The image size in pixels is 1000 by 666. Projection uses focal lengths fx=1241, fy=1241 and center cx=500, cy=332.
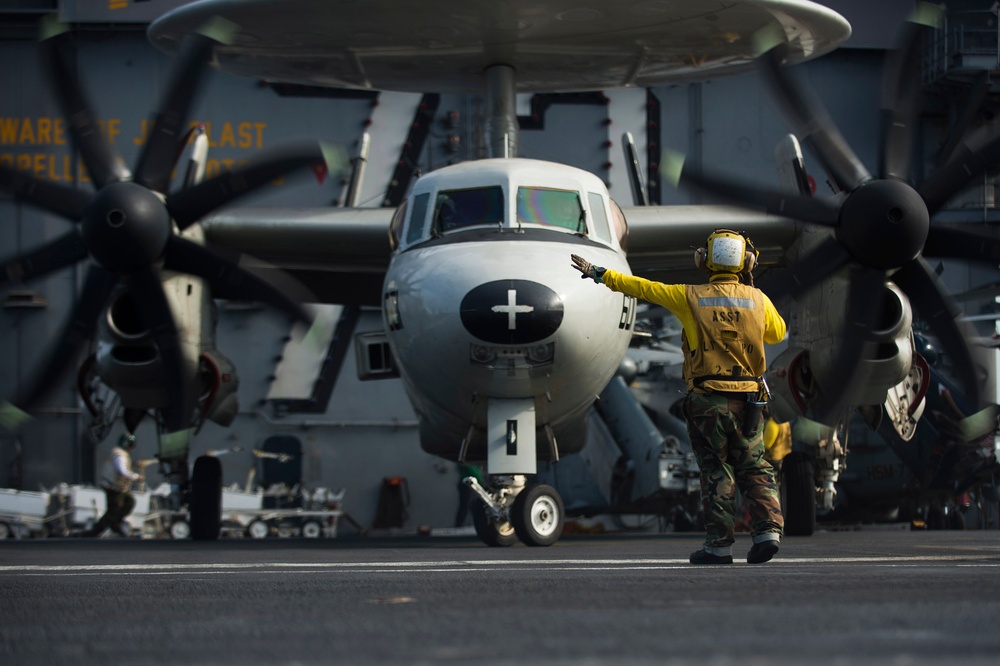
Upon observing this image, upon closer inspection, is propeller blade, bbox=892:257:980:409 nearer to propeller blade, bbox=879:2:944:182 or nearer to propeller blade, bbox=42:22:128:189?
propeller blade, bbox=879:2:944:182

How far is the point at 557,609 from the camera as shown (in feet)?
14.7

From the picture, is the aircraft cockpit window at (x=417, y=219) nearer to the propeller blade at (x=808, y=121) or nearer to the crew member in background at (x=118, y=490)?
the propeller blade at (x=808, y=121)

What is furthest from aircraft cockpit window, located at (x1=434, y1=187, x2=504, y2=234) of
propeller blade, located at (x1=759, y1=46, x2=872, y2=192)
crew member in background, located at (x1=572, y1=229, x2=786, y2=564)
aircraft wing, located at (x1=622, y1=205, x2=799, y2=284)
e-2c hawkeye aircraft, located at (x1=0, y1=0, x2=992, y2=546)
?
crew member in background, located at (x1=572, y1=229, x2=786, y2=564)

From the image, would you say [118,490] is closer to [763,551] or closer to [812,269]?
[812,269]

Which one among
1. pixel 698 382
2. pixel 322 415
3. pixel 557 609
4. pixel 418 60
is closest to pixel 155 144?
pixel 418 60

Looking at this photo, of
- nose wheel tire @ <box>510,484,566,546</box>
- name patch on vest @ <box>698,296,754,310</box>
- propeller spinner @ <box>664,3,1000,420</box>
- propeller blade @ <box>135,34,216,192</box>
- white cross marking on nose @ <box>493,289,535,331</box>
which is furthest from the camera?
propeller blade @ <box>135,34,216,192</box>

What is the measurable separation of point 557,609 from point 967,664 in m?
1.77

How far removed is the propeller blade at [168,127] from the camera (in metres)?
14.3

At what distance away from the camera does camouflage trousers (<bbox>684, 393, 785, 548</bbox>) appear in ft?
23.9

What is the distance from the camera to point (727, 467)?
24.3 ft

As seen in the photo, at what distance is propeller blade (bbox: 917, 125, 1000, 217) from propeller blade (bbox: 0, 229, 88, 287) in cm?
943

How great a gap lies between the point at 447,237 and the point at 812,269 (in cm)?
399

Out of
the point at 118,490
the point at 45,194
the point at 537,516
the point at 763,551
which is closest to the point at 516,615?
the point at 763,551

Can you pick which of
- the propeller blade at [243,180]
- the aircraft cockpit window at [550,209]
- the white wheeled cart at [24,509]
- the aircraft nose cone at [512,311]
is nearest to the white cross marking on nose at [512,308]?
the aircraft nose cone at [512,311]
